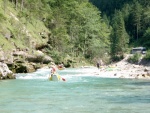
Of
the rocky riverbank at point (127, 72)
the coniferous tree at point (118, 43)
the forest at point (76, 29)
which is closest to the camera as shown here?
the rocky riverbank at point (127, 72)

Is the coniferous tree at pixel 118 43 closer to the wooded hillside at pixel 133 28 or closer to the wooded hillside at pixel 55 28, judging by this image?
the wooded hillside at pixel 133 28

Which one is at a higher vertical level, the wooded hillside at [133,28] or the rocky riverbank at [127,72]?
the wooded hillside at [133,28]

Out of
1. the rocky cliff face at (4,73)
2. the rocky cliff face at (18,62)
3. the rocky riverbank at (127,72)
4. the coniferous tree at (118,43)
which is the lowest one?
the rocky riverbank at (127,72)

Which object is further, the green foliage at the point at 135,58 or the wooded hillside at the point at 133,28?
the wooded hillside at the point at 133,28

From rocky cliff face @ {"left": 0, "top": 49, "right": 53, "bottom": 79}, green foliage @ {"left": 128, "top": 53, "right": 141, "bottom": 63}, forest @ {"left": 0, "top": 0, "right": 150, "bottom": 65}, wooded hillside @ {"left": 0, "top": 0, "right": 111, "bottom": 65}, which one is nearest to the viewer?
rocky cliff face @ {"left": 0, "top": 49, "right": 53, "bottom": 79}

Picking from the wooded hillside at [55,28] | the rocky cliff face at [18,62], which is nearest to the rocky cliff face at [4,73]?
the rocky cliff face at [18,62]

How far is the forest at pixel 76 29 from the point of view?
79.6m

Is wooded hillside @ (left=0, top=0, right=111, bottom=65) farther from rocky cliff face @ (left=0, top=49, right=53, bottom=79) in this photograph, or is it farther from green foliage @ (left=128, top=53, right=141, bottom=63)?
green foliage @ (left=128, top=53, right=141, bottom=63)

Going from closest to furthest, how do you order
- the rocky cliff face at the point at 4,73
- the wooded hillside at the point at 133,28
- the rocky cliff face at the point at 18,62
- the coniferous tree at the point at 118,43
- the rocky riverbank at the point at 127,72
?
the rocky cliff face at the point at 4,73 < the rocky cliff face at the point at 18,62 < the rocky riverbank at the point at 127,72 < the coniferous tree at the point at 118,43 < the wooded hillside at the point at 133,28

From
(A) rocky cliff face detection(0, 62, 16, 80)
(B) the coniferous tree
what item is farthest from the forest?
(A) rocky cliff face detection(0, 62, 16, 80)

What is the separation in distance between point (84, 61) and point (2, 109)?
72097mm

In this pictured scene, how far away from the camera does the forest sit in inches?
3133

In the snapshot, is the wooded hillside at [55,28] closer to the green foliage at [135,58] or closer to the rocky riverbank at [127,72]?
the green foliage at [135,58]

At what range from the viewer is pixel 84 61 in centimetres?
9088
